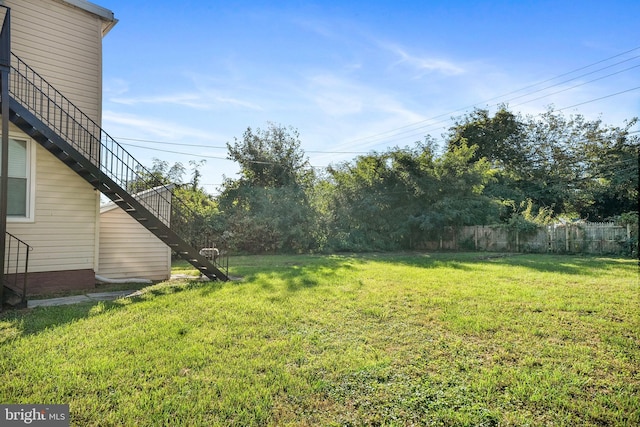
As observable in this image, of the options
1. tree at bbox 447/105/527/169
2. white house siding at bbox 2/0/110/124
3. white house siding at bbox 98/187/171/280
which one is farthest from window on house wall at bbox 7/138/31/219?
tree at bbox 447/105/527/169

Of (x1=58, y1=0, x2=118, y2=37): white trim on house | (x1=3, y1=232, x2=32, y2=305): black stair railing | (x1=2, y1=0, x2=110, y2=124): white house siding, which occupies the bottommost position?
(x1=3, y1=232, x2=32, y2=305): black stair railing

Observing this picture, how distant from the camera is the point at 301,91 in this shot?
37.1 feet

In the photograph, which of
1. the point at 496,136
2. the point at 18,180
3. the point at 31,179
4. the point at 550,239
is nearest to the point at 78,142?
the point at 31,179

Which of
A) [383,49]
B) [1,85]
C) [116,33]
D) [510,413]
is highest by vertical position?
[383,49]

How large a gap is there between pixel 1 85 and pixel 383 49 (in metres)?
8.68

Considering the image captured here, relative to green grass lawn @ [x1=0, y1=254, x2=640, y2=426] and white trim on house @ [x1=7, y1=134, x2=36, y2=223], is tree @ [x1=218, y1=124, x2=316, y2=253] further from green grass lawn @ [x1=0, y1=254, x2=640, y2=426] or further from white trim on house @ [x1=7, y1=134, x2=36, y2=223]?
green grass lawn @ [x1=0, y1=254, x2=640, y2=426]

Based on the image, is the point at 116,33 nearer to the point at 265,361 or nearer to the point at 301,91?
the point at 301,91

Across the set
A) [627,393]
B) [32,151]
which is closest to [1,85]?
[32,151]

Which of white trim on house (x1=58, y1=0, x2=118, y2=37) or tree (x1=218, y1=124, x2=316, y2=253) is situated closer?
white trim on house (x1=58, y1=0, x2=118, y2=37)

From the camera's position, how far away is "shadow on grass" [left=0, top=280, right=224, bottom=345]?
152 inches

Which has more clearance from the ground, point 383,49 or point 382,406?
point 383,49

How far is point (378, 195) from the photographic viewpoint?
Answer: 52.2 feet

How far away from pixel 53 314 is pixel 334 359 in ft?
12.9

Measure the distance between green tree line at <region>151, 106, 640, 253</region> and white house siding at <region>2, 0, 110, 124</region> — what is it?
7002 millimetres
